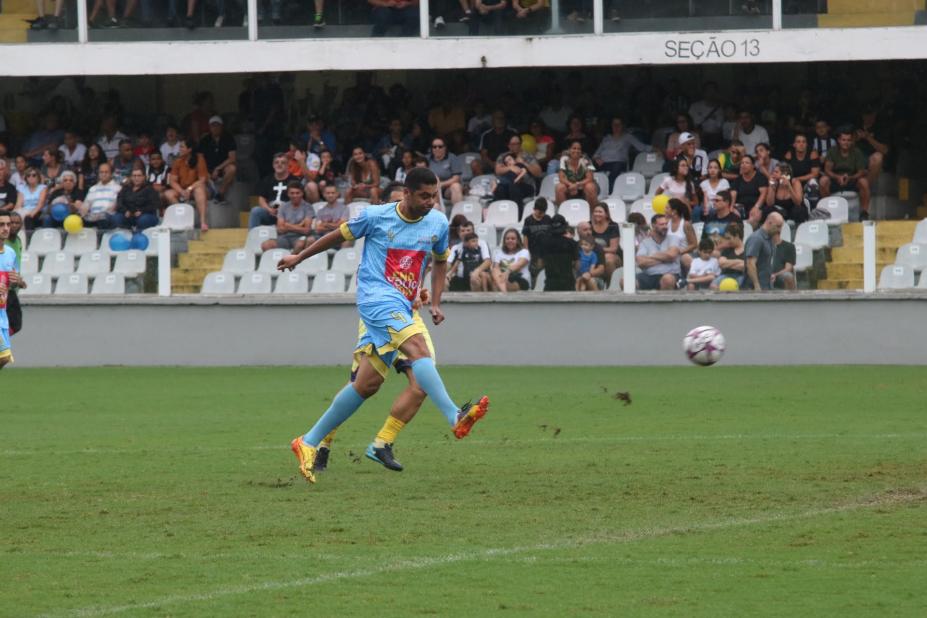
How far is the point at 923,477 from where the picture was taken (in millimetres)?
9586

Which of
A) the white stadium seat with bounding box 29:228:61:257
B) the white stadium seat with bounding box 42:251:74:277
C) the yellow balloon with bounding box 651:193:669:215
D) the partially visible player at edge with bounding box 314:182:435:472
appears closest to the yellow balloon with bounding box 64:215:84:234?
the white stadium seat with bounding box 29:228:61:257

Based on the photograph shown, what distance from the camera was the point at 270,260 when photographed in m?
21.2

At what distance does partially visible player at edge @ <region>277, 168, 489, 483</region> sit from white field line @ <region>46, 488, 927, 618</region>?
6.89 feet

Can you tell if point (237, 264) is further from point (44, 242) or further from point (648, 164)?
point (648, 164)

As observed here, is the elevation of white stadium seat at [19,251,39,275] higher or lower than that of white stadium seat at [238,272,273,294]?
higher

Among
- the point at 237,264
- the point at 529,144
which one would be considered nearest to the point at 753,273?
the point at 529,144

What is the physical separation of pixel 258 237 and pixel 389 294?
39.4 ft

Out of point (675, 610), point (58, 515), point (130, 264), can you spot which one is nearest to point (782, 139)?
point (130, 264)

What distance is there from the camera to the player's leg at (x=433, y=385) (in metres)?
9.34

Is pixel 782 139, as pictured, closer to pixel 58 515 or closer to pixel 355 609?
pixel 58 515

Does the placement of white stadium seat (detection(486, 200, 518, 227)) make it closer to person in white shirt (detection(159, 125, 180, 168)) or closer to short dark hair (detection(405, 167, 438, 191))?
person in white shirt (detection(159, 125, 180, 168))

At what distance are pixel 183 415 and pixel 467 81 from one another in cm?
1160

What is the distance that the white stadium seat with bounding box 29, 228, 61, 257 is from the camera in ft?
70.6

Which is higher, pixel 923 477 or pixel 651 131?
pixel 651 131
